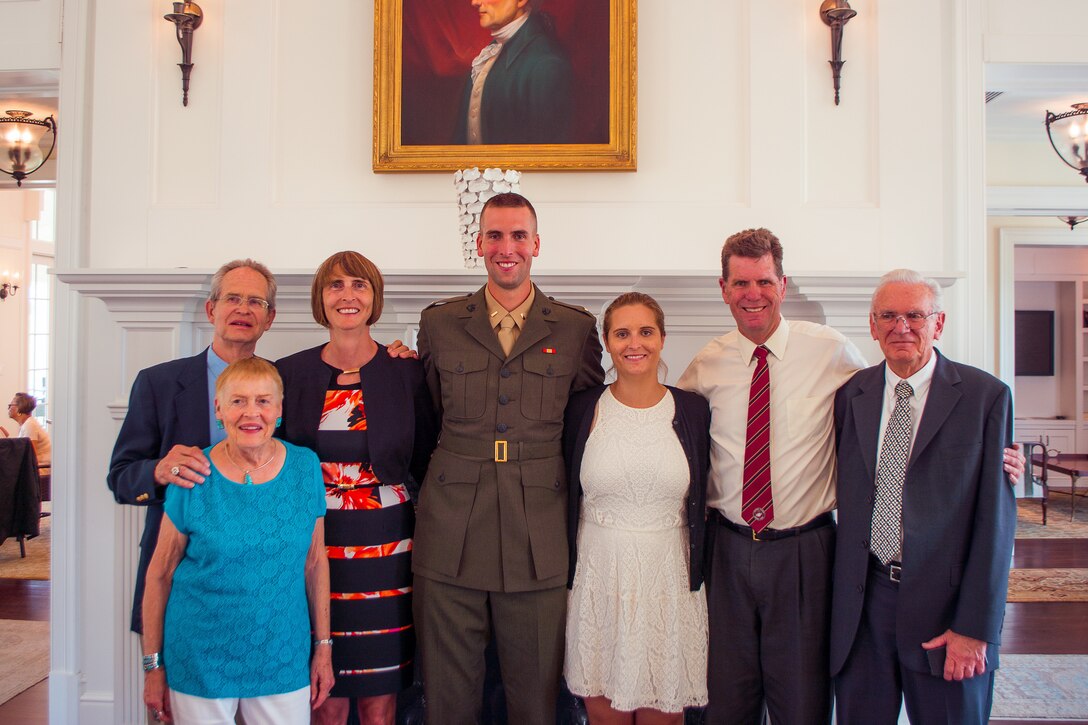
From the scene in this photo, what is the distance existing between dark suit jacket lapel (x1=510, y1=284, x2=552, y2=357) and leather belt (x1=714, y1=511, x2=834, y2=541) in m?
0.69

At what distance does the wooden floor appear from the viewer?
3.03m

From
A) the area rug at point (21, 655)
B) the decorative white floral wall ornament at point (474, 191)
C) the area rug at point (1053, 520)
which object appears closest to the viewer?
the decorative white floral wall ornament at point (474, 191)

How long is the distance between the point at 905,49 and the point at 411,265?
1.97 metres

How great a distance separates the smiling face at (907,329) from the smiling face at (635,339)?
0.55m

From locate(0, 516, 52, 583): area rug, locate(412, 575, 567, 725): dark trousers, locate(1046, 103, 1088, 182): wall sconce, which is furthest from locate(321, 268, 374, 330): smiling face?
locate(0, 516, 52, 583): area rug

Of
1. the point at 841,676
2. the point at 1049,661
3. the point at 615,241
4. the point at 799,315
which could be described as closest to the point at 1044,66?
the point at 799,315

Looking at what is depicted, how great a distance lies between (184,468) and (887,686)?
67.6 inches

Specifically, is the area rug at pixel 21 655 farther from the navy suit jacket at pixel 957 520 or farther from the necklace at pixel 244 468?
the navy suit jacket at pixel 957 520

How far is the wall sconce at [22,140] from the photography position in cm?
405

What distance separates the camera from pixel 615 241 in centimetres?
276

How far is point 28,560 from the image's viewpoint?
17.6 feet

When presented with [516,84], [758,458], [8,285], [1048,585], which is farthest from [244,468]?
[8,285]

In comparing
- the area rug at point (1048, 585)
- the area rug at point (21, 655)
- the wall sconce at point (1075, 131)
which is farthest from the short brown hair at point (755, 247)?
the area rug at point (1048, 585)

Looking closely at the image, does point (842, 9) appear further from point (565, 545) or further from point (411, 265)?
point (565, 545)
